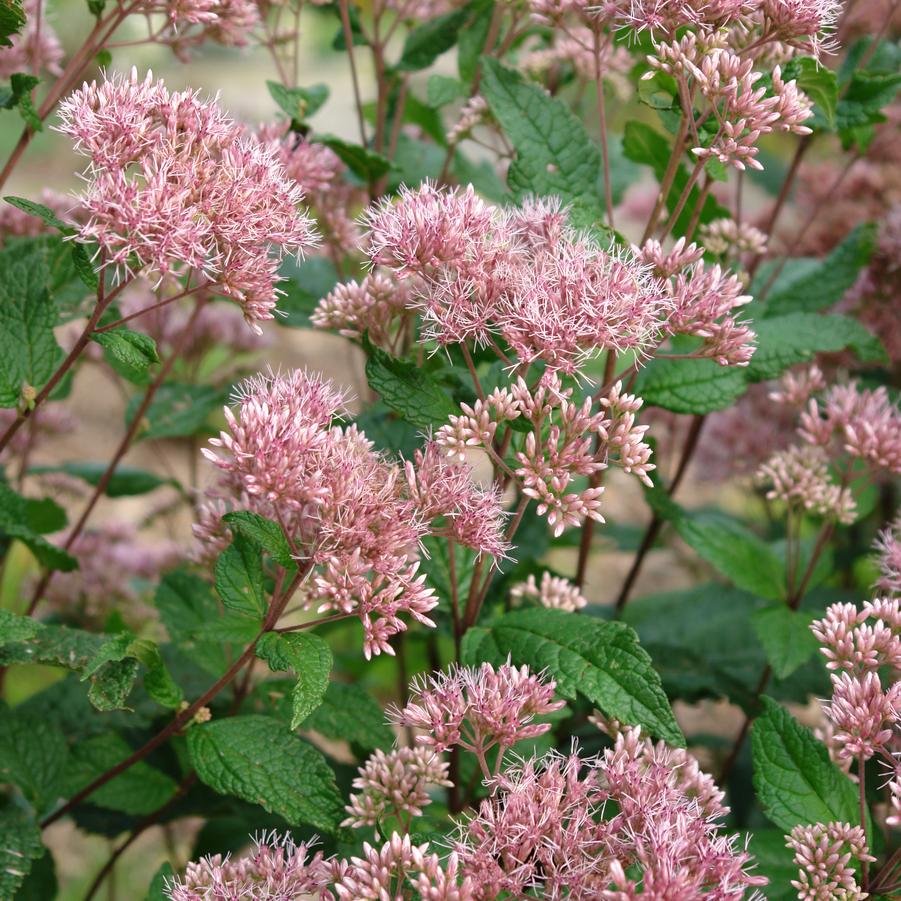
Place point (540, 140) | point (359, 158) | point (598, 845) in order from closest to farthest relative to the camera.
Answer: point (598, 845) → point (540, 140) → point (359, 158)

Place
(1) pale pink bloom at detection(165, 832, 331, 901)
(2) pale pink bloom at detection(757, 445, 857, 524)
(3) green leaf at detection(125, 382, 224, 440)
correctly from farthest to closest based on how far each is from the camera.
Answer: (3) green leaf at detection(125, 382, 224, 440)
(2) pale pink bloom at detection(757, 445, 857, 524)
(1) pale pink bloom at detection(165, 832, 331, 901)

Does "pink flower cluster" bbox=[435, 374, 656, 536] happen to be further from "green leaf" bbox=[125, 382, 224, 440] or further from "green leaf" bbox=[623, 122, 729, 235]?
"green leaf" bbox=[125, 382, 224, 440]

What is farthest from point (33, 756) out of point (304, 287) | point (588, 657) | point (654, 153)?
point (654, 153)

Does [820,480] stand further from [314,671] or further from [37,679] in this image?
[37,679]

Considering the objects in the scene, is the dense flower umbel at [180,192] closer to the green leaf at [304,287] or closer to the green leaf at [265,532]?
the green leaf at [265,532]

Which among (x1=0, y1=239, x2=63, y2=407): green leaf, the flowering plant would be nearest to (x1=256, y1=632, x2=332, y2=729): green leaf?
the flowering plant

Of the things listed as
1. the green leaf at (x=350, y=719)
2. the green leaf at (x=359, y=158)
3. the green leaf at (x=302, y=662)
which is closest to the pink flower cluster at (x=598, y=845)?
the green leaf at (x=302, y=662)

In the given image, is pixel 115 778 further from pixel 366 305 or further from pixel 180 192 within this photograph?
pixel 180 192
